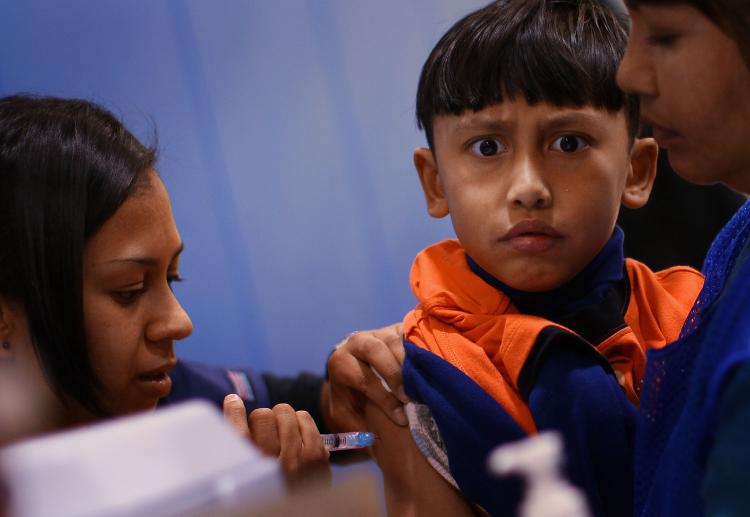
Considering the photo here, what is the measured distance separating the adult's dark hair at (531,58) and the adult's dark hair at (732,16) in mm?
228

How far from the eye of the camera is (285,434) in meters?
0.64

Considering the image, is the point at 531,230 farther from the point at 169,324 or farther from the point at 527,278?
the point at 169,324

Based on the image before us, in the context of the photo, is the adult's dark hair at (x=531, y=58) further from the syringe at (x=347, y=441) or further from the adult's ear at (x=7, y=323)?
the adult's ear at (x=7, y=323)

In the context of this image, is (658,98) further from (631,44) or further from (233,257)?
(233,257)

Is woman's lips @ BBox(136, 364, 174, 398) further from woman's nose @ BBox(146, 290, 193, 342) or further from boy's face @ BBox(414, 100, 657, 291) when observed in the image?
boy's face @ BBox(414, 100, 657, 291)

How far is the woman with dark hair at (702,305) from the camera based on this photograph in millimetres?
425

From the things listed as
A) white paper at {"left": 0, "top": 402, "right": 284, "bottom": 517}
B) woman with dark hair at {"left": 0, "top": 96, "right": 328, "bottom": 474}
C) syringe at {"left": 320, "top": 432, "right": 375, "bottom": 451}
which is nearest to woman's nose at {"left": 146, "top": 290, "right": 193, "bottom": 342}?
woman with dark hair at {"left": 0, "top": 96, "right": 328, "bottom": 474}

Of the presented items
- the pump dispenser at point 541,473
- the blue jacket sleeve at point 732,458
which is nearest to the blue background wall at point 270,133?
the pump dispenser at point 541,473

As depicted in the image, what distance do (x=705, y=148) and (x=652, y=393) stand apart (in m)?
0.17

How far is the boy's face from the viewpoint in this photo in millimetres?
736

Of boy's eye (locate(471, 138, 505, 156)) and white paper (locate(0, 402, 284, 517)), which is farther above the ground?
boy's eye (locate(471, 138, 505, 156))

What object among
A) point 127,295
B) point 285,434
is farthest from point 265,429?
point 127,295

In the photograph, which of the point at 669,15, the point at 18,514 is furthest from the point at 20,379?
the point at 669,15

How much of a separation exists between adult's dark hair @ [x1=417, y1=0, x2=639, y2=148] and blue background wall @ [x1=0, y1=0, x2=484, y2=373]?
0.09 metres
